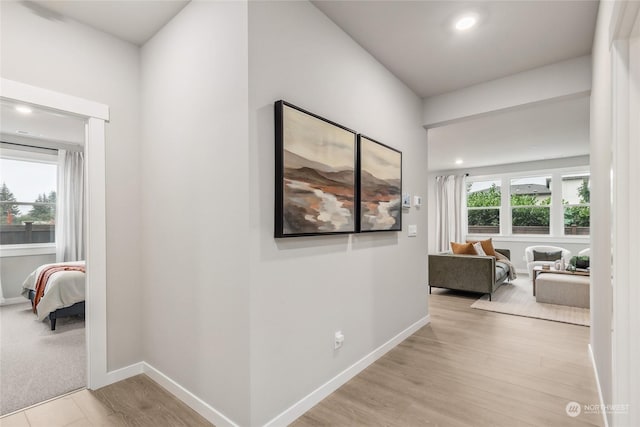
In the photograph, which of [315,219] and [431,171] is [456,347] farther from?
[431,171]

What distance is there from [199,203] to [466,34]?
2.31 meters

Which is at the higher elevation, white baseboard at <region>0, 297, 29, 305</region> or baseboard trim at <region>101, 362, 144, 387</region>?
baseboard trim at <region>101, 362, 144, 387</region>

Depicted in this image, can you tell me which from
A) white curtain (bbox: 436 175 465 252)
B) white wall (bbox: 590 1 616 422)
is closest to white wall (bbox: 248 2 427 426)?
white wall (bbox: 590 1 616 422)

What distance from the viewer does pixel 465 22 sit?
7.41ft

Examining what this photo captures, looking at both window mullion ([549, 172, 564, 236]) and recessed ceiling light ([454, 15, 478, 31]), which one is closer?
recessed ceiling light ([454, 15, 478, 31])

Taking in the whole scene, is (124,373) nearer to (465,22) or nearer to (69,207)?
(465,22)

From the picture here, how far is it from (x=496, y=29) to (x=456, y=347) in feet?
8.91

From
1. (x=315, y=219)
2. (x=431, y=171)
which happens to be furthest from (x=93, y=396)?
(x=431, y=171)

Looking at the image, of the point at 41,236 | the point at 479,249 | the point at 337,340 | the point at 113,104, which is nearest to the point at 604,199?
the point at 337,340

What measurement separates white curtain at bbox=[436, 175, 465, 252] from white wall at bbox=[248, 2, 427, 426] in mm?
6022

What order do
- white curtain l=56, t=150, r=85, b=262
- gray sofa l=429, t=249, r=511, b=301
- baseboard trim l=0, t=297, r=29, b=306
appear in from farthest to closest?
white curtain l=56, t=150, r=85, b=262, gray sofa l=429, t=249, r=511, b=301, baseboard trim l=0, t=297, r=29, b=306

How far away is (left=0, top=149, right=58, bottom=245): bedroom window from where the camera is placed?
4.89m

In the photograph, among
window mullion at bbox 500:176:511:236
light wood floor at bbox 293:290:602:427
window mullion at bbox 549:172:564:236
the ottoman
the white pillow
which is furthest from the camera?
window mullion at bbox 500:176:511:236

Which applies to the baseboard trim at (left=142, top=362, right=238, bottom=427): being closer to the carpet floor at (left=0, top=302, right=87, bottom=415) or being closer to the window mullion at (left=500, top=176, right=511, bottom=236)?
the carpet floor at (left=0, top=302, right=87, bottom=415)
